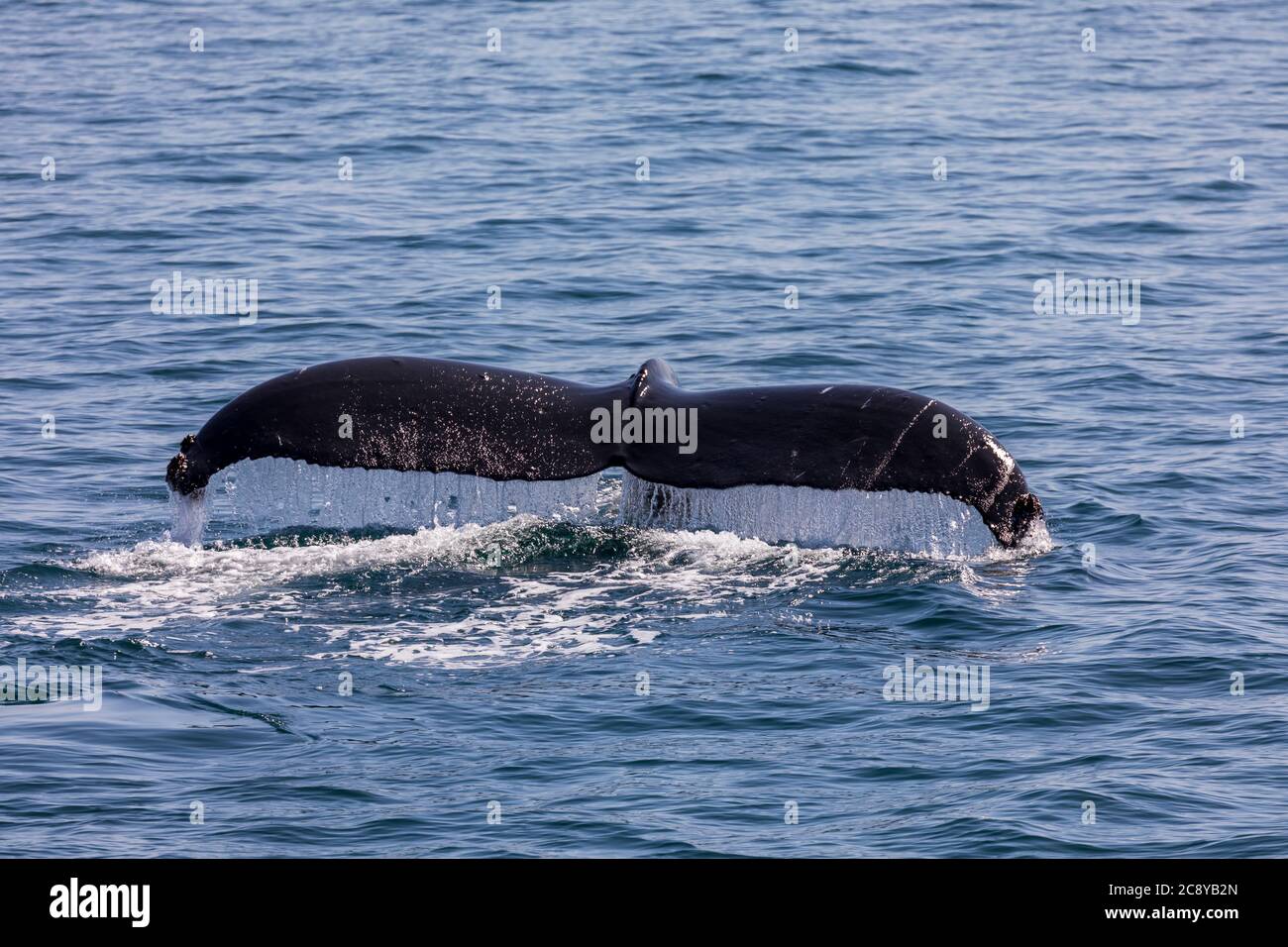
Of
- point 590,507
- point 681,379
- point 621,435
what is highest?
point 681,379

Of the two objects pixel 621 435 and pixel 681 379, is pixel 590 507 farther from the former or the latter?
pixel 681 379

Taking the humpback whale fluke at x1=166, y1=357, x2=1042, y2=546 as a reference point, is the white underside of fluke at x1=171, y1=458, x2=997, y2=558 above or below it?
below

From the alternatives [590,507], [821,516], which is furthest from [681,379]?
[821,516]

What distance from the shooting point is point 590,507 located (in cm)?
1202

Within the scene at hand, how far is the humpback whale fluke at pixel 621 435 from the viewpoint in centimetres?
966

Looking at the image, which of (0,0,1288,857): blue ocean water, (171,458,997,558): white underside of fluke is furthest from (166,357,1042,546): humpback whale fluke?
(0,0,1288,857): blue ocean water

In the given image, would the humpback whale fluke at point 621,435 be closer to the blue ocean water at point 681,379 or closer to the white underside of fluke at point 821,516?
the white underside of fluke at point 821,516

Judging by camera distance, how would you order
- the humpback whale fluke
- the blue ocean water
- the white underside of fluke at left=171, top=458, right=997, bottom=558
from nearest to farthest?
the blue ocean water < the humpback whale fluke < the white underside of fluke at left=171, top=458, right=997, bottom=558

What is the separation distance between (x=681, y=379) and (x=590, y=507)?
523 cm

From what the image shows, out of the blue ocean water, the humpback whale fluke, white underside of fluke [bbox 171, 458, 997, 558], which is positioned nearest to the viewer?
the blue ocean water

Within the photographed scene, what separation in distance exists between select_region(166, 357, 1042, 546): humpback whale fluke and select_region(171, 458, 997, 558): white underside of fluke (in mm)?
102

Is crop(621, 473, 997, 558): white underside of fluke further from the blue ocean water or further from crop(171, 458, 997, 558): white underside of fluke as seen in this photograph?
the blue ocean water

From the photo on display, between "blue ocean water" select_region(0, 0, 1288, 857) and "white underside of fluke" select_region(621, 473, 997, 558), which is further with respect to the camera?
"white underside of fluke" select_region(621, 473, 997, 558)

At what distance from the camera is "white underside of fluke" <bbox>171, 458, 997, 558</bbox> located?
9883 mm
